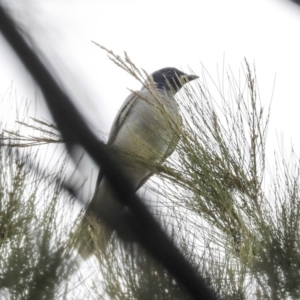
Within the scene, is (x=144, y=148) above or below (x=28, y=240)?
above

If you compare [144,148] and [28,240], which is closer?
[28,240]

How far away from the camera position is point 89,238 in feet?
3.84

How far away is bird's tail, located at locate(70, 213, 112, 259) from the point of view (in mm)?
1031

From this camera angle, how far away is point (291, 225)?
1206mm

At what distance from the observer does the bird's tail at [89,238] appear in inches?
40.6

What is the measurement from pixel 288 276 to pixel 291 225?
17 cm

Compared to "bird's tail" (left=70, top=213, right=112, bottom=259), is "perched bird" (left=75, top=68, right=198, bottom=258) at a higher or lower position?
higher

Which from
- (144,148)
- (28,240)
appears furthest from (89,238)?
(144,148)

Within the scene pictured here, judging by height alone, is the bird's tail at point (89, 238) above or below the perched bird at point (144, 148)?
below

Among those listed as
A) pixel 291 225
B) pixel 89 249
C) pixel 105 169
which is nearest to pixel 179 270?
pixel 105 169

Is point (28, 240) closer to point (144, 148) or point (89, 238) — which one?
point (89, 238)

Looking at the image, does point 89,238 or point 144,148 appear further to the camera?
point 144,148

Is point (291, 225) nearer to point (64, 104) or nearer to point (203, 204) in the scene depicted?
point (203, 204)

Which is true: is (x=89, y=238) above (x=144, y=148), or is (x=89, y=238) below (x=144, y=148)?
below
